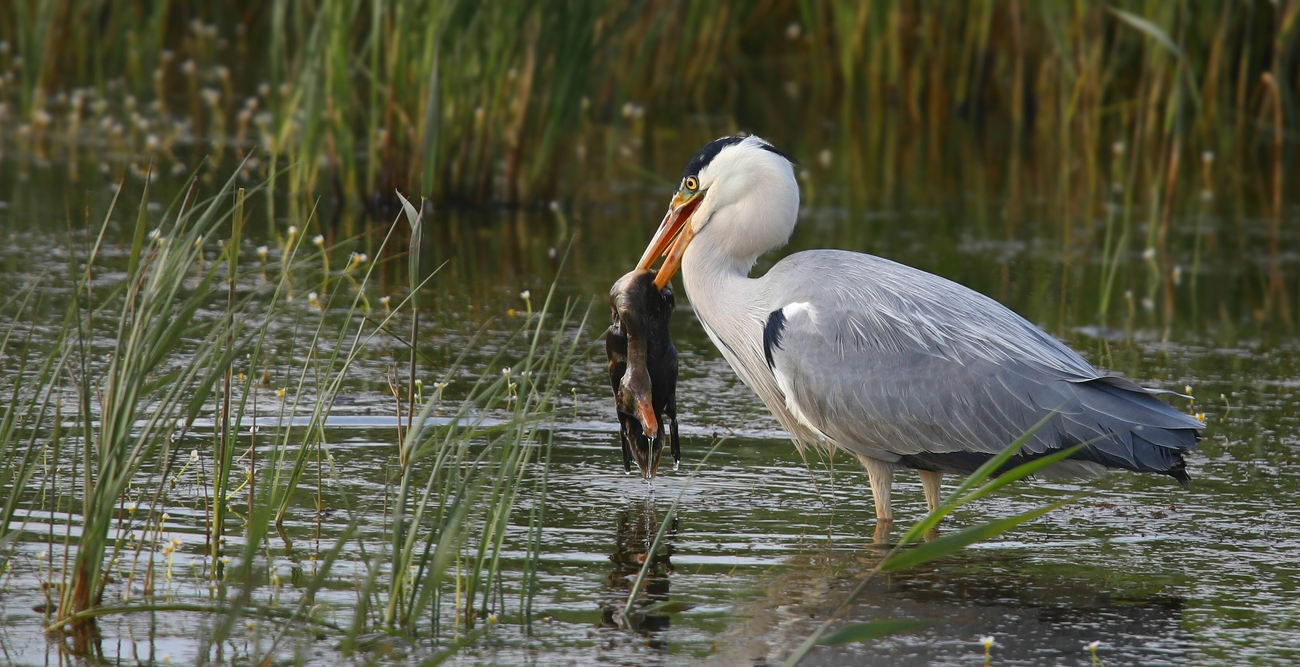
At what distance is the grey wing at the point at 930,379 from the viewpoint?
5.02m

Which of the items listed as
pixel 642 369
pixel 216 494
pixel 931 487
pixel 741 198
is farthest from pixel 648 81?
pixel 216 494

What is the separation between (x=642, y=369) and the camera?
507cm

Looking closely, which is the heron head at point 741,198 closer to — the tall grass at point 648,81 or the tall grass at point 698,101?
the tall grass at point 698,101

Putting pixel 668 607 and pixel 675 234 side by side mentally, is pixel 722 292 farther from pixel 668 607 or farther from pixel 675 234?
pixel 668 607

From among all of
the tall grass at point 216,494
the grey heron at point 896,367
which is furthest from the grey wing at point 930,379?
the tall grass at point 216,494

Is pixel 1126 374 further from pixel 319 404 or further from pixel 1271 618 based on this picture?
pixel 319 404

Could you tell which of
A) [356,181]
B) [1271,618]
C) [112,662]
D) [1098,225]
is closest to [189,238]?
[112,662]

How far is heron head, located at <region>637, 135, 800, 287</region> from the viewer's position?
559 cm

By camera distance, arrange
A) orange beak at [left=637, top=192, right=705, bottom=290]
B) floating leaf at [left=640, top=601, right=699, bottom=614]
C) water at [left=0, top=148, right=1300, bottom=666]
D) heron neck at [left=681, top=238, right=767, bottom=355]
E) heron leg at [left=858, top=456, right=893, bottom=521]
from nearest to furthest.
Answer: water at [left=0, top=148, right=1300, bottom=666]
floating leaf at [left=640, top=601, right=699, bottom=614]
heron leg at [left=858, top=456, right=893, bottom=521]
heron neck at [left=681, top=238, right=767, bottom=355]
orange beak at [left=637, top=192, right=705, bottom=290]

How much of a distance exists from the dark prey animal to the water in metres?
0.18

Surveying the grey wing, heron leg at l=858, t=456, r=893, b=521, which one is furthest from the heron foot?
the grey wing

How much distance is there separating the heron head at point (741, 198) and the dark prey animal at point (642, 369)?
31 centimetres

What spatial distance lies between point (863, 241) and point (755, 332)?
14.3 feet

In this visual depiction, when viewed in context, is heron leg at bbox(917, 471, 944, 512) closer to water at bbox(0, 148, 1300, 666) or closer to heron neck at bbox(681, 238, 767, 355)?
water at bbox(0, 148, 1300, 666)
